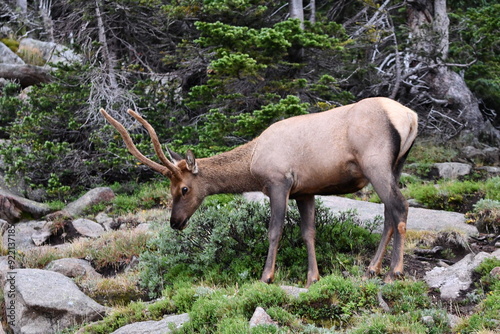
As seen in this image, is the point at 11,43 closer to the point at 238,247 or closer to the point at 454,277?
the point at 238,247

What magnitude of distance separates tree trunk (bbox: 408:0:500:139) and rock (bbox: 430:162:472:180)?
6.92ft

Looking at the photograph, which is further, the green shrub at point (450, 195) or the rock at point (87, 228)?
the rock at point (87, 228)

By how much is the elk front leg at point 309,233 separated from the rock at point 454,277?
4.42ft

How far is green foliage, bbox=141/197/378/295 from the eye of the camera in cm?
741

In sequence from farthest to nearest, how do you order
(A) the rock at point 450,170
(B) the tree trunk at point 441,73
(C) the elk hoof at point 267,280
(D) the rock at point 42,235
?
1. (B) the tree trunk at point 441,73
2. (A) the rock at point 450,170
3. (D) the rock at point 42,235
4. (C) the elk hoof at point 267,280

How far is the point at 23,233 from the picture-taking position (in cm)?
1208

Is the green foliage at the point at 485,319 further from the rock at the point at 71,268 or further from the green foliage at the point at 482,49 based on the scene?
the green foliage at the point at 482,49

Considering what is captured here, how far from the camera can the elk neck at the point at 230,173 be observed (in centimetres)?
757

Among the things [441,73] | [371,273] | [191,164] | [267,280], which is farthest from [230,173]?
Answer: [441,73]

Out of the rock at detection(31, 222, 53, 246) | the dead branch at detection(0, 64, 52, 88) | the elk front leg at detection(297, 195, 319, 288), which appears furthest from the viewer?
the dead branch at detection(0, 64, 52, 88)

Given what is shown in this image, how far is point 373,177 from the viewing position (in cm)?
621

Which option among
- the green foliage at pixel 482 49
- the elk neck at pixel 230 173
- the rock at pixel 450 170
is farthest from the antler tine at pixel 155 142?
the green foliage at pixel 482 49

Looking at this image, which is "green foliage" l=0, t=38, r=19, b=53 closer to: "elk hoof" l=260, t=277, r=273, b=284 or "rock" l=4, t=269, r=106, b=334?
"rock" l=4, t=269, r=106, b=334

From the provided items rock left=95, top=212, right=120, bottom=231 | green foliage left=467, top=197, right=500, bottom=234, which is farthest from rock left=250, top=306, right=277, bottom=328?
rock left=95, top=212, right=120, bottom=231
